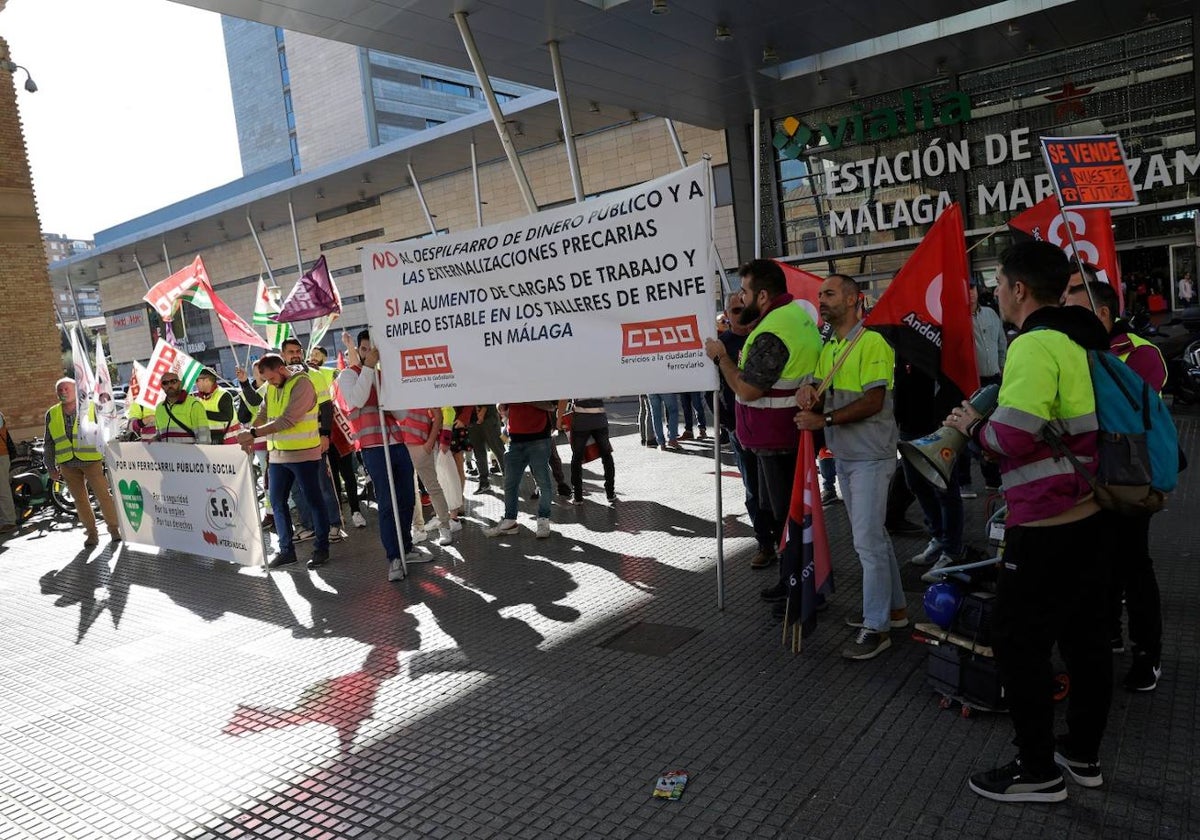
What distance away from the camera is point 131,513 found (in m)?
9.73

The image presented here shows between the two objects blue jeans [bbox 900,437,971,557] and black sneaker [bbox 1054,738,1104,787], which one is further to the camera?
blue jeans [bbox 900,437,971,557]

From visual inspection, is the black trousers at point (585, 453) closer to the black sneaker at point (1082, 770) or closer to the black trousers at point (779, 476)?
the black trousers at point (779, 476)

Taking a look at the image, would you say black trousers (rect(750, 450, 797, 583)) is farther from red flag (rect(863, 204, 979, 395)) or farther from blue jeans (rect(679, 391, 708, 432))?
blue jeans (rect(679, 391, 708, 432))

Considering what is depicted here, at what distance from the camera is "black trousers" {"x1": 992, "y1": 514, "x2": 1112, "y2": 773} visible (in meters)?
3.00

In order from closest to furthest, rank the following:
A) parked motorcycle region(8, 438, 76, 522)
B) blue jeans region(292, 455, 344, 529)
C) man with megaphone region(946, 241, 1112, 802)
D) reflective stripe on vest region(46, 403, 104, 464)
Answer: man with megaphone region(946, 241, 1112, 802) → blue jeans region(292, 455, 344, 529) → reflective stripe on vest region(46, 403, 104, 464) → parked motorcycle region(8, 438, 76, 522)

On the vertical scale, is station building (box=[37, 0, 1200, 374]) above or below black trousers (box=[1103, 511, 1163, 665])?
above

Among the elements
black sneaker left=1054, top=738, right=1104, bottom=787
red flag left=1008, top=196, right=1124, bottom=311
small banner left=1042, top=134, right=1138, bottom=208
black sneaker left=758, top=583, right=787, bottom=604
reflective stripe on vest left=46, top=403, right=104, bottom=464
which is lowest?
black sneaker left=758, top=583, right=787, bottom=604

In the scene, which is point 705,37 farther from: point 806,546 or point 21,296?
point 21,296

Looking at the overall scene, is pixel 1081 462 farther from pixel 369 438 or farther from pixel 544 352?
pixel 369 438

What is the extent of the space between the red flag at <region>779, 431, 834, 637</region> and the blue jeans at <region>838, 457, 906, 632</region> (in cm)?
19

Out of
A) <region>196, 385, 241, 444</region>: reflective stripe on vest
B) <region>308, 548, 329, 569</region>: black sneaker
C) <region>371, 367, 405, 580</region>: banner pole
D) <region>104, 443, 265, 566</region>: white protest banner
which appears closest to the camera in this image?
<region>371, 367, 405, 580</region>: banner pole

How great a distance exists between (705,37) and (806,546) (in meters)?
11.5

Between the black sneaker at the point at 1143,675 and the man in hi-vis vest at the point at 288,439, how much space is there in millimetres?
6542

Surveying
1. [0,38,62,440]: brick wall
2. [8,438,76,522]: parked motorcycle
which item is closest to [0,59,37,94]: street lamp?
[0,38,62,440]: brick wall
